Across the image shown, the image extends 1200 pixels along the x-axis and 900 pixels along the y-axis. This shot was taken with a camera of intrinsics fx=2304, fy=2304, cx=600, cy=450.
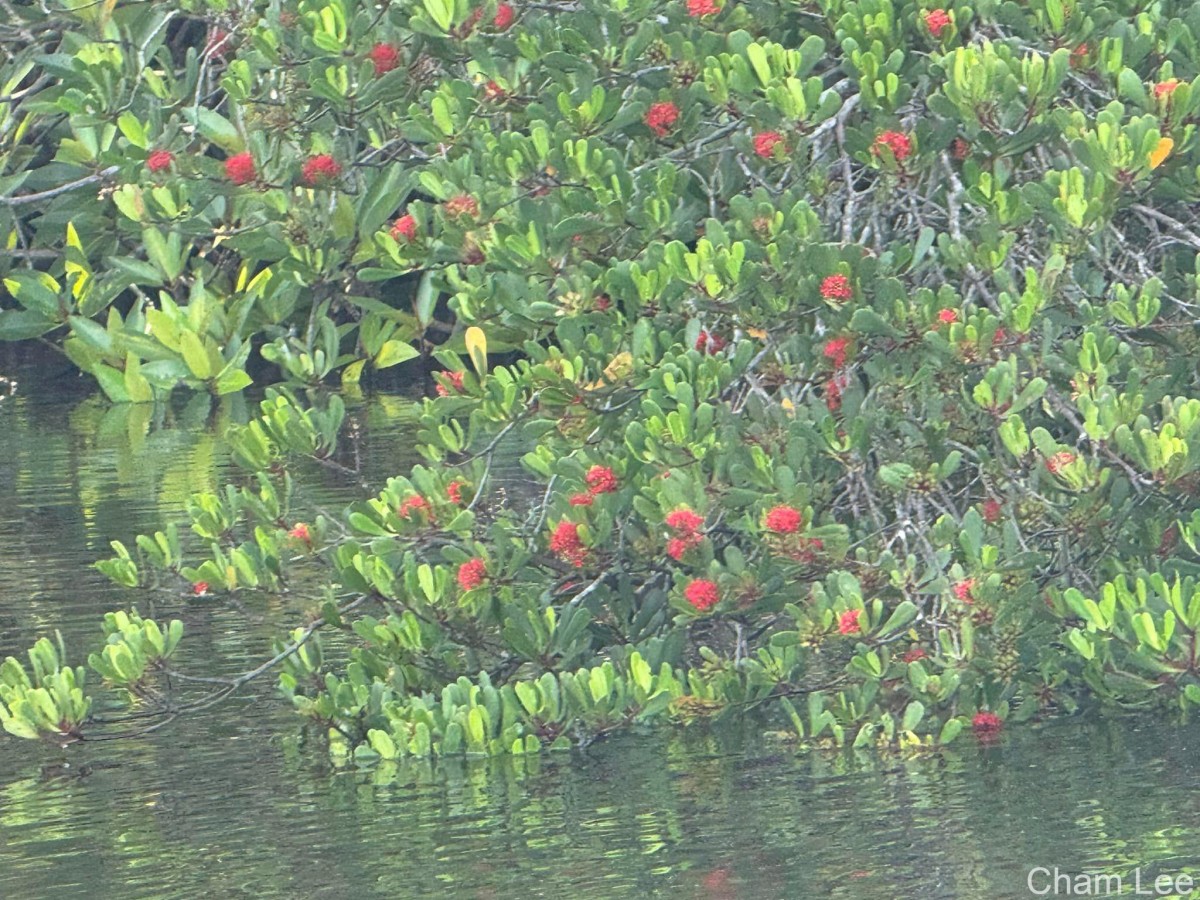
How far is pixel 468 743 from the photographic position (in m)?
6.05

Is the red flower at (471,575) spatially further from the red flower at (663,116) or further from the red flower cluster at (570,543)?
the red flower at (663,116)

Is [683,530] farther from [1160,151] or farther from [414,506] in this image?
[1160,151]

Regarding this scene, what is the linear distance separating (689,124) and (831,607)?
1311 mm

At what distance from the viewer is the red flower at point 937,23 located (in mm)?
5723

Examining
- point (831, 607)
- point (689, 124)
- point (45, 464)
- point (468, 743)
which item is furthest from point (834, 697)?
point (45, 464)

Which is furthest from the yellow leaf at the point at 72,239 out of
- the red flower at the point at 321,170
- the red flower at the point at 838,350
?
the red flower at the point at 838,350

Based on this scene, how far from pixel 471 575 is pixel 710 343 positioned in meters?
0.86

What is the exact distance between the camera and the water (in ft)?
17.2

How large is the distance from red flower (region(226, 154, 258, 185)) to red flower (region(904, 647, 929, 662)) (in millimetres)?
2188

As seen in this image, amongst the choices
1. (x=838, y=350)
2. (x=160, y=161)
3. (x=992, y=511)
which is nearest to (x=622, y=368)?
(x=838, y=350)

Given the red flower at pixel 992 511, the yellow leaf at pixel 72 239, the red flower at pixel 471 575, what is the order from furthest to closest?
the yellow leaf at pixel 72 239
the red flower at pixel 471 575
the red flower at pixel 992 511

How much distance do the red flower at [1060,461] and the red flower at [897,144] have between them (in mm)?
829

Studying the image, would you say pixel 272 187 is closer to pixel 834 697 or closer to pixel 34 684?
pixel 34 684

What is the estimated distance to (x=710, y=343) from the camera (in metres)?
5.78
